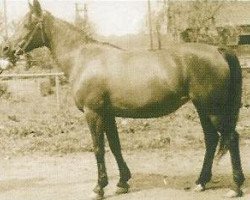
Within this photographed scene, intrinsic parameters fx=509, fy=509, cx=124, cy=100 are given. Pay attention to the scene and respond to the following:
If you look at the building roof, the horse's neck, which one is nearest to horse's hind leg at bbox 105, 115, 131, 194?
the horse's neck

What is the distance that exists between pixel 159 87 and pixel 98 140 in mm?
1082

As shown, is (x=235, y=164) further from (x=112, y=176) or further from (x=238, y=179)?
(x=112, y=176)

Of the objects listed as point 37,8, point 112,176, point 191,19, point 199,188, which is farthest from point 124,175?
point 191,19

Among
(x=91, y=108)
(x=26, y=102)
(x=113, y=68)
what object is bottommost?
(x=26, y=102)

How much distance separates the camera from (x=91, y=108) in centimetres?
666

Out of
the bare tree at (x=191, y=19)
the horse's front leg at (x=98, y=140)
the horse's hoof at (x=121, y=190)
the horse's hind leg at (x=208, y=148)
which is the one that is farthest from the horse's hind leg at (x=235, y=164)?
the bare tree at (x=191, y=19)

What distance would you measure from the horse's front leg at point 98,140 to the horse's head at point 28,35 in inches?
52.6

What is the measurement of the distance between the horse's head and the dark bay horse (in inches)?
5.2

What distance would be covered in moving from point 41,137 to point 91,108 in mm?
4678

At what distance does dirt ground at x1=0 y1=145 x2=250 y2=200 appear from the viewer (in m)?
6.87

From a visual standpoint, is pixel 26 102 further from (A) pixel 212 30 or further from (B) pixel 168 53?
(A) pixel 212 30

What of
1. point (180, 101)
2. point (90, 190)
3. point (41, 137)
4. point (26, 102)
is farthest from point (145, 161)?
point (26, 102)

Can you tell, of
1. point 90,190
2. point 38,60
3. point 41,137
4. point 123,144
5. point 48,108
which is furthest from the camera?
point 38,60

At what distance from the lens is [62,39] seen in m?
7.11
